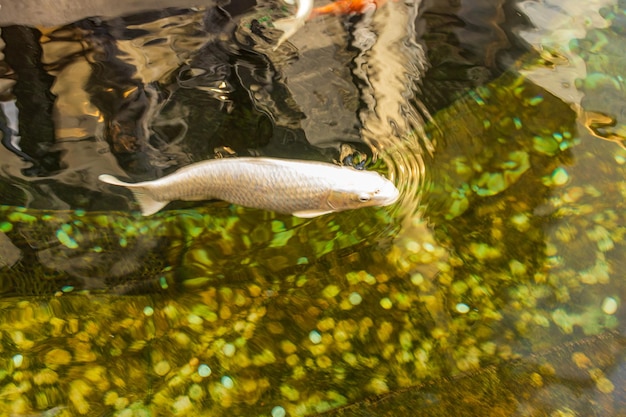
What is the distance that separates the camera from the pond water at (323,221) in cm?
199

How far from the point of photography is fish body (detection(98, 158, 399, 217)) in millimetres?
2035

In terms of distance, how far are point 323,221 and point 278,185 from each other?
48 centimetres

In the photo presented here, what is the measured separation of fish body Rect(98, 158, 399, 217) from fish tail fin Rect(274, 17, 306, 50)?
1008 mm

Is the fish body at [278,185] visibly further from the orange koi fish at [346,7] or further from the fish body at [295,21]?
the orange koi fish at [346,7]

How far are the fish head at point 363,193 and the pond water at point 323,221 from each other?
7.8 inches

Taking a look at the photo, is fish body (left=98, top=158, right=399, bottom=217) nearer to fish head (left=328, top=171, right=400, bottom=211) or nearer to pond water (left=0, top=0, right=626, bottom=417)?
fish head (left=328, top=171, right=400, bottom=211)

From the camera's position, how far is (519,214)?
2.32 metres

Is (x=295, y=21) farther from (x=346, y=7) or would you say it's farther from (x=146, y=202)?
(x=146, y=202)

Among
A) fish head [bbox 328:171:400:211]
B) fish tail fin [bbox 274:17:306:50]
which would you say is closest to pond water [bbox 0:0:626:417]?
fish tail fin [bbox 274:17:306:50]

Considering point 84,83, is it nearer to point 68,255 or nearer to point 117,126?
point 117,126

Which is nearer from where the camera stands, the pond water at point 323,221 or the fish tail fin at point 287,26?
the pond water at point 323,221

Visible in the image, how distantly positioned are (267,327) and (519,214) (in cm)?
125

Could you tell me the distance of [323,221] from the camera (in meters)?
2.45

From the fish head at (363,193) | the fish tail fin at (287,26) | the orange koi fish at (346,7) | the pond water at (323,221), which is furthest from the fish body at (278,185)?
the orange koi fish at (346,7)
